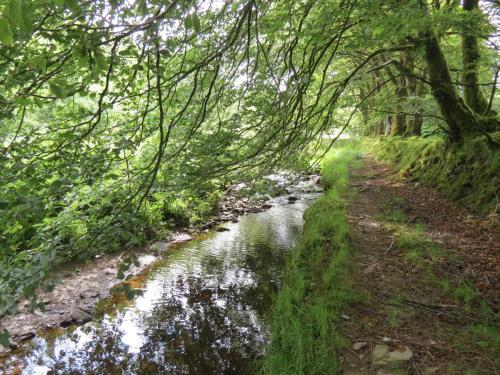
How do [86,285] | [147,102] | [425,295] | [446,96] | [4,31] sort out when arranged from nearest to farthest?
1. [4,31]
2. [147,102]
3. [425,295]
4. [86,285]
5. [446,96]

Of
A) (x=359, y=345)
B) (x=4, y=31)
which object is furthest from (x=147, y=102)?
(x=359, y=345)

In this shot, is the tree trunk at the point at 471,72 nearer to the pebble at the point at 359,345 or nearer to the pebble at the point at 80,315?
the pebble at the point at 359,345

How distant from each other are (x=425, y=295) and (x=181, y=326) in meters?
3.50

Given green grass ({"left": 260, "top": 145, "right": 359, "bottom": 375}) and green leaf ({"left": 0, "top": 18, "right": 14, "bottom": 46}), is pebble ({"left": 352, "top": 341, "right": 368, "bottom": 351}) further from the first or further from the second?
green leaf ({"left": 0, "top": 18, "right": 14, "bottom": 46})

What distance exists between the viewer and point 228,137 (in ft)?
14.0

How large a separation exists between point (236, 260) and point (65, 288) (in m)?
3.47

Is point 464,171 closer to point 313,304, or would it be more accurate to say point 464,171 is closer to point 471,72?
point 471,72

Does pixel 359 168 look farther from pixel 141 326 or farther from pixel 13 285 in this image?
pixel 13 285

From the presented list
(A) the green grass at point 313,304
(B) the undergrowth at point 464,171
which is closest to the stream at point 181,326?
(A) the green grass at point 313,304

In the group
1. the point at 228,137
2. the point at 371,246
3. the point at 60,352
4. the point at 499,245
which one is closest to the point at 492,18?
the point at 499,245

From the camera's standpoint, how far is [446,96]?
763 cm

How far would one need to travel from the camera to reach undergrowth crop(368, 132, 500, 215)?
251 inches

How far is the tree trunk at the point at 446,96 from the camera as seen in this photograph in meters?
7.32

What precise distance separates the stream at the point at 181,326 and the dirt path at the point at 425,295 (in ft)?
5.23
